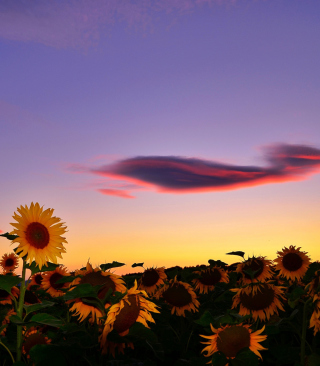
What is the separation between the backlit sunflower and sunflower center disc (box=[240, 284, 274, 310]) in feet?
5.80

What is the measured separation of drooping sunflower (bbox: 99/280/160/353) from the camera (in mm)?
4238

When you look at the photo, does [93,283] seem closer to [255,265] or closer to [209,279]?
[255,265]

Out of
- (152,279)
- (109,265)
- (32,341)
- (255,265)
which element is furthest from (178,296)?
(109,265)

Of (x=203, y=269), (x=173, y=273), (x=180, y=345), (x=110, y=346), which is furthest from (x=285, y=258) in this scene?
(x=110, y=346)

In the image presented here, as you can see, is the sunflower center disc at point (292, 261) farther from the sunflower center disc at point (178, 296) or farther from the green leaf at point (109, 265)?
the green leaf at point (109, 265)

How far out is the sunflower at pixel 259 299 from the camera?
22.3 feet

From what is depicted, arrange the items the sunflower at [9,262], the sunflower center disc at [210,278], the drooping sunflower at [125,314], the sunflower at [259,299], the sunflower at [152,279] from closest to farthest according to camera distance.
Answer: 1. the drooping sunflower at [125,314]
2. the sunflower at [259,299]
3. the sunflower at [152,279]
4. the sunflower center disc at [210,278]
5. the sunflower at [9,262]

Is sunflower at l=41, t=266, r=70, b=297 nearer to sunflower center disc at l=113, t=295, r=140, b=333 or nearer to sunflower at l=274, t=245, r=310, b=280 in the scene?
sunflower at l=274, t=245, r=310, b=280

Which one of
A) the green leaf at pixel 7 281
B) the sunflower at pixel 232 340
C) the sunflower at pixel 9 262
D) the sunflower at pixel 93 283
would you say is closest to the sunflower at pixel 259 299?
the sunflower at pixel 232 340

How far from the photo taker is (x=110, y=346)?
14.3 ft

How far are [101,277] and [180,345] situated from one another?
199 cm

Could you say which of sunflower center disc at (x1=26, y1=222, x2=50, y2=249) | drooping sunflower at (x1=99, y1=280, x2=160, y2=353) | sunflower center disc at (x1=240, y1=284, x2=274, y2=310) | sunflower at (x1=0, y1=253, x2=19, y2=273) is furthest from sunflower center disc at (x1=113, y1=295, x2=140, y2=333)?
sunflower at (x1=0, y1=253, x2=19, y2=273)

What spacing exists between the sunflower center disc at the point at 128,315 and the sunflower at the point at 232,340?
2.80 ft

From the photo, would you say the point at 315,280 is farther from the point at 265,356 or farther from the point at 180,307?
the point at 180,307
